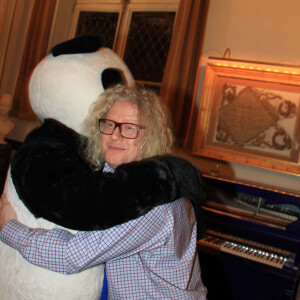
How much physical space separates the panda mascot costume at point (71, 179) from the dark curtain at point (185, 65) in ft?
6.24

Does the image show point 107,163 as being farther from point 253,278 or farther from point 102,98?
point 253,278

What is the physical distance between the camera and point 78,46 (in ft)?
4.24

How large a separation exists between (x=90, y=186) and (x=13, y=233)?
321 millimetres

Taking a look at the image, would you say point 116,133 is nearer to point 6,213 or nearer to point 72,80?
point 72,80

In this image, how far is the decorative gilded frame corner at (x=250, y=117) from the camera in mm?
2994

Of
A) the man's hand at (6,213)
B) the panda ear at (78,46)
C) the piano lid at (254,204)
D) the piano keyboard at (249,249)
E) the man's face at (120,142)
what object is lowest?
the piano keyboard at (249,249)

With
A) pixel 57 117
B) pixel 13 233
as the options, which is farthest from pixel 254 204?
pixel 13 233

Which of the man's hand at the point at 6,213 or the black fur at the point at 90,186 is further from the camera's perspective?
the man's hand at the point at 6,213

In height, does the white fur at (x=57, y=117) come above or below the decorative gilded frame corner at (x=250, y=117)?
below

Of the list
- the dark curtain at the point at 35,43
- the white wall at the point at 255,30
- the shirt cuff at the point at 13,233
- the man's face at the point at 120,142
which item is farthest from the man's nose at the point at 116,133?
the dark curtain at the point at 35,43

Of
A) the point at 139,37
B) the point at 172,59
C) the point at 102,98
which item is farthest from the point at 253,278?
the point at 139,37

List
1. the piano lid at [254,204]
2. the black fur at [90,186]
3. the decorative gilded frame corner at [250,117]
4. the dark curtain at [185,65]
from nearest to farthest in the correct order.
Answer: the black fur at [90,186] < the piano lid at [254,204] < the decorative gilded frame corner at [250,117] < the dark curtain at [185,65]

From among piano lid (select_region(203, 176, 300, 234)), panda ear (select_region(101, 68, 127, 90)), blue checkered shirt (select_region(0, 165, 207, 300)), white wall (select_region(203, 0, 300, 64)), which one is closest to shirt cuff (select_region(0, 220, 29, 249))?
blue checkered shirt (select_region(0, 165, 207, 300))

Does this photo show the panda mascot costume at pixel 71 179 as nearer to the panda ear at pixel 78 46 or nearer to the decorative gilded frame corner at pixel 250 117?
the panda ear at pixel 78 46
